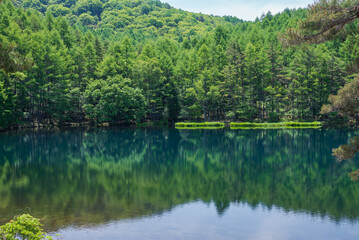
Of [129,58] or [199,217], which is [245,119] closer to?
[129,58]

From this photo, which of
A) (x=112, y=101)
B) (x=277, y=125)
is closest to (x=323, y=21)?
(x=277, y=125)

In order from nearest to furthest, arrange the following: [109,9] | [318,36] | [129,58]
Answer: [318,36], [129,58], [109,9]

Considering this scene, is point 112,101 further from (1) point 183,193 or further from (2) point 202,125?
(1) point 183,193

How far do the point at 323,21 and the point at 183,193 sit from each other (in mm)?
12069

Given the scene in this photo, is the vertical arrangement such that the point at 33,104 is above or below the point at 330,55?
below

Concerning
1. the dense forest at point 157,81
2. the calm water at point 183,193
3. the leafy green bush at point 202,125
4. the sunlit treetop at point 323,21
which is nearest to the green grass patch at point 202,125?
the leafy green bush at point 202,125

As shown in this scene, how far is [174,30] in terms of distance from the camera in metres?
151

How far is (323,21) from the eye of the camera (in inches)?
377

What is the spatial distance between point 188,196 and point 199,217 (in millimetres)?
3212

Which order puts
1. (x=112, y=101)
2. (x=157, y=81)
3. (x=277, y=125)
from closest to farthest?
(x=277, y=125) → (x=112, y=101) → (x=157, y=81)

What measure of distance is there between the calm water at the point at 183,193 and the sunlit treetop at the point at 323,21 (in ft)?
24.2

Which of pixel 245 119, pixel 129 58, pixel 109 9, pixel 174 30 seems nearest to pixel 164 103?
pixel 129 58

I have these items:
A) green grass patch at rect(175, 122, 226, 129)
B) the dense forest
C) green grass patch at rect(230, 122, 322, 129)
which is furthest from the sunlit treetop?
the dense forest

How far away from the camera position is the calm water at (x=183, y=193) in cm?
1366
